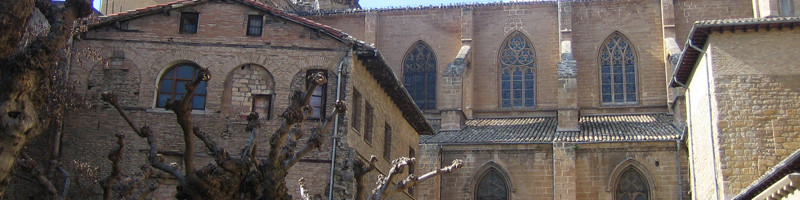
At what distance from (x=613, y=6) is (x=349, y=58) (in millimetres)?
18537

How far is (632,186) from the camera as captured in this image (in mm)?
29047

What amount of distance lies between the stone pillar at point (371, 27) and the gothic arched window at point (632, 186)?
1169 cm

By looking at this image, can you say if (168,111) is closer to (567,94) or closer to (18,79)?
(18,79)

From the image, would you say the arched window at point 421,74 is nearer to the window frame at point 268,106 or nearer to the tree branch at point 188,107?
the window frame at point 268,106

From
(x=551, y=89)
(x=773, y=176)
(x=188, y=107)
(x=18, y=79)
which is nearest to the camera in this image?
(x=18, y=79)

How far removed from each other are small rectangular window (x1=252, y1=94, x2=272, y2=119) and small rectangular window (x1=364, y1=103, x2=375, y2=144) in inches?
107

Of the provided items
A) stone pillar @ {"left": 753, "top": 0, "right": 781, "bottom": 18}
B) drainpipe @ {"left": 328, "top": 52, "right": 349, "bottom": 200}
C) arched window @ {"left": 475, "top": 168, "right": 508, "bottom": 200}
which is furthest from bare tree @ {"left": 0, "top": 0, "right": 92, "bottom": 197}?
stone pillar @ {"left": 753, "top": 0, "right": 781, "bottom": 18}

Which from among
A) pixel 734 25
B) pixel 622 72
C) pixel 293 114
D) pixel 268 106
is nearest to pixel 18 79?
pixel 293 114

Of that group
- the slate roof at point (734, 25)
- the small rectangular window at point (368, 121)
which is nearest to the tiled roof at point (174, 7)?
the small rectangular window at point (368, 121)

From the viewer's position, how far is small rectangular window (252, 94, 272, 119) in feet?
58.8

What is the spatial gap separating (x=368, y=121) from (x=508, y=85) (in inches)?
608

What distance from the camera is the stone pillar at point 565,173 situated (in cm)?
2891

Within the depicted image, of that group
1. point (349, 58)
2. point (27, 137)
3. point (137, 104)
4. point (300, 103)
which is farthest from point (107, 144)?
point (27, 137)

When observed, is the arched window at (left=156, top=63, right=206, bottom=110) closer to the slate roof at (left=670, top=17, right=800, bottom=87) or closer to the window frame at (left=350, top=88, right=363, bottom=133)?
the window frame at (left=350, top=88, right=363, bottom=133)
